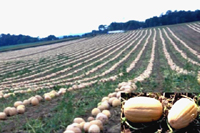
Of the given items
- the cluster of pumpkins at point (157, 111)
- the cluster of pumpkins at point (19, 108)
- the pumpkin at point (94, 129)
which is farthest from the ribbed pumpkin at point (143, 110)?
the cluster of pumpkins at point (19, 108)

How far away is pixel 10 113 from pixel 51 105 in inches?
42.2

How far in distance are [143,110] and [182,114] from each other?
14.9 inches

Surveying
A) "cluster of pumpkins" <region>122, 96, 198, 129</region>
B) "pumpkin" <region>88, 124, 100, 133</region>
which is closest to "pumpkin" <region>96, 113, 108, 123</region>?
"pumpkin" <region>88, 124, 100, 133</region>

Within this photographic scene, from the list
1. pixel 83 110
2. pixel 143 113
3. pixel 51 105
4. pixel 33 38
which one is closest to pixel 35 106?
pixel 51 105

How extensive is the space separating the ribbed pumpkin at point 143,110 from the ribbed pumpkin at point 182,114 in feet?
0.54

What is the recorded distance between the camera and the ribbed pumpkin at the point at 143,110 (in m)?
2.41

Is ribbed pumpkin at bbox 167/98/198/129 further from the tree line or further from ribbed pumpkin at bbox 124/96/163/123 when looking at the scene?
the tree line

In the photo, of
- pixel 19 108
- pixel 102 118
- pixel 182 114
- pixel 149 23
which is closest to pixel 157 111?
pixel 182 114

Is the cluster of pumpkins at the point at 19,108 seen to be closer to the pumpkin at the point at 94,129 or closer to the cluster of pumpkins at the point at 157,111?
the pumpkin at the point at 94,129

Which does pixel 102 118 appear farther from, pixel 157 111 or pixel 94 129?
pixel 157 111

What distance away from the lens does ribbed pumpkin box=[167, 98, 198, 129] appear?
220 centimetres

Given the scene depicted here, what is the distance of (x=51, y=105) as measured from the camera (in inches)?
278

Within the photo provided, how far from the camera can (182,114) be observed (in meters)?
2.22

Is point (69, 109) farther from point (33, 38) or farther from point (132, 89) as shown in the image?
point (33, 38)
